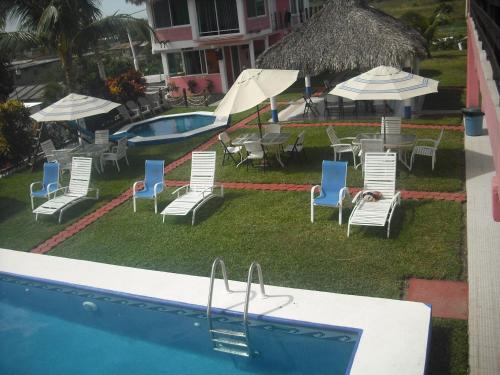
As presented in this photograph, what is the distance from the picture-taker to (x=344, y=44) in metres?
17.1

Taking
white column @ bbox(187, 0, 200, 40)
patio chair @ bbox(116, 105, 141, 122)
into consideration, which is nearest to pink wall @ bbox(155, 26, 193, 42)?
white column @ bbox(187, 0, 200, 40)

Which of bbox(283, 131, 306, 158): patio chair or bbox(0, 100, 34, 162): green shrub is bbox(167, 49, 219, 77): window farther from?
bbox(283, 131, 306, 158): patio chair

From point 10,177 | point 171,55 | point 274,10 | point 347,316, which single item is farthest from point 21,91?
point 347,316

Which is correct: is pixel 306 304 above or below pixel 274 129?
below

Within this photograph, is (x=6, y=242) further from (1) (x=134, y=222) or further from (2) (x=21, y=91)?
(2) (x=21, y=91)

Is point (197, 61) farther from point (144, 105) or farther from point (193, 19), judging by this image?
point (144, 105)

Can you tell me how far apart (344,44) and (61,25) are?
986 cm

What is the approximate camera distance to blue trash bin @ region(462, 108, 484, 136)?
13492mm

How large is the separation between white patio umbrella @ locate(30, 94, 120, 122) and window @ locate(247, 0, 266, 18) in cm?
1507

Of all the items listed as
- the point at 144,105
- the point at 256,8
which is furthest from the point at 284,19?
the point at 144,105

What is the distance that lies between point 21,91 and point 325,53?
76.1 feet

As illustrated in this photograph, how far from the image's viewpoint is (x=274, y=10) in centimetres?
3045

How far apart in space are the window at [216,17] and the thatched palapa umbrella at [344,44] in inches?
328

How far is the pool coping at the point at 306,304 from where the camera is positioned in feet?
18.7
